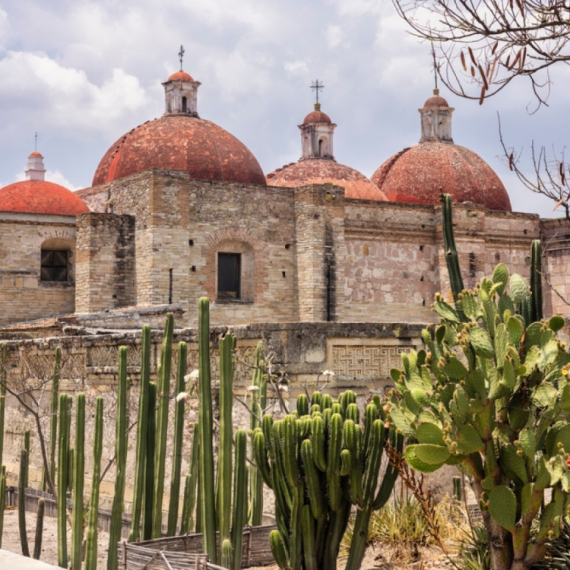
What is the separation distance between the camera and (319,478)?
622 cm

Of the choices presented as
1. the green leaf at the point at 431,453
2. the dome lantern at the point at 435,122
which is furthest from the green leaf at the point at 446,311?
the dome lantern at the point at 435,122

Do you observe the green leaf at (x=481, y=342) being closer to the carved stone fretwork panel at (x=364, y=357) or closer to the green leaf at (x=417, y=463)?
the green leaf at (x=417, y=463)

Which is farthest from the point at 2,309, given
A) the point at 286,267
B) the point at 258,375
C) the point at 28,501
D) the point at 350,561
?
the point at 350,561

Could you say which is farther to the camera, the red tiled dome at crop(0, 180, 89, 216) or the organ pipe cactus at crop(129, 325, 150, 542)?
the red tiled dome at crop(0, 180, 89, 216)

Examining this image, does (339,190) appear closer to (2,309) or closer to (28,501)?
(2,309)

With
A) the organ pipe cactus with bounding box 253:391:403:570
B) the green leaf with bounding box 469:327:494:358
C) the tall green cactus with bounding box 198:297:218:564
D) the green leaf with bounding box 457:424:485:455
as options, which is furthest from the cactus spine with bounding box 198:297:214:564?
the green leaf with bounding box 469:327:494:358

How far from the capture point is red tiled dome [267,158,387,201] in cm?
2523

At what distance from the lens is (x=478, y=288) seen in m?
6.32

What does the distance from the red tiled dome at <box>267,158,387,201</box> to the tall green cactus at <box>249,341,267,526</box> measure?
54.6 ft

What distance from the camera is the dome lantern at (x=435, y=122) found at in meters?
29.4

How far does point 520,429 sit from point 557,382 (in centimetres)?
45

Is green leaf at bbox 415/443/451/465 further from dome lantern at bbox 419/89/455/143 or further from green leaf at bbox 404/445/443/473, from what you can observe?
dome lantern at bbox 419/89/455/143

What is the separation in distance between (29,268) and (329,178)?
8199 millimetres

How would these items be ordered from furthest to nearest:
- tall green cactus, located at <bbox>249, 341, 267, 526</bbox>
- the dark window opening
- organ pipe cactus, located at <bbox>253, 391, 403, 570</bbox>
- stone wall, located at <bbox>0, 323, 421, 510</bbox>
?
the dark window opening → stone wall, located at <bbox>0, 323, 421, 510</bbox> → tall green cactus, located at <bbox>249, 341, 267, 526</bbox> → organ pipe cactus, located at <bbox>253, 391, 403, 570</bbox>
